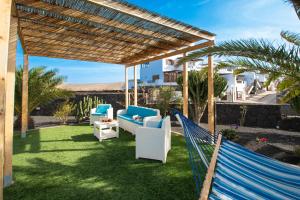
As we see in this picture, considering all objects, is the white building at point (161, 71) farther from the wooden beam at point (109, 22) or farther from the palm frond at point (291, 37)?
the palm frond at point (291, 37)

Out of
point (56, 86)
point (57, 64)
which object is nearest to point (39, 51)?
point (57, 64)

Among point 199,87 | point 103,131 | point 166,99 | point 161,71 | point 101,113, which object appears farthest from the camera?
point 161,71

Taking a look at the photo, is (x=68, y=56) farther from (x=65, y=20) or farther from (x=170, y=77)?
(x=170, y=77)

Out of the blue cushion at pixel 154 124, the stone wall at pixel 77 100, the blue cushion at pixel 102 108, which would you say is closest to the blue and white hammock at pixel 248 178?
the blue cushion at pixel 154 124

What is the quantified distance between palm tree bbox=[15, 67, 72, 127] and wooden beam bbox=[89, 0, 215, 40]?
6.78 m

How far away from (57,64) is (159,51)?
5321 millimetres

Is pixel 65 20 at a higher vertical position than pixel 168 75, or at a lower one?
lower

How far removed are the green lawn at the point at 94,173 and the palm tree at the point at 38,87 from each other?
2937mm

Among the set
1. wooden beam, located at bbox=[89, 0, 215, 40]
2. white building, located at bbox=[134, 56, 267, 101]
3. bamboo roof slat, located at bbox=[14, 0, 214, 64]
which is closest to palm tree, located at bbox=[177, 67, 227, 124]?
bamboo roof slat, located at bbox=[14, 0, 214, 64]

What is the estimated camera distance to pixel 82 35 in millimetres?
6348

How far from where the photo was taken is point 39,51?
8406 mm

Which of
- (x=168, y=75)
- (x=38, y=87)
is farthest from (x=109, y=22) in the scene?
(x=168, y=75)

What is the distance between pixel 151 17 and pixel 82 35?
2482 millimetres

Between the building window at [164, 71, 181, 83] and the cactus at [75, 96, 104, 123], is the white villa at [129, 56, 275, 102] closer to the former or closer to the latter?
the building window at [164, 71, 181, 83]
